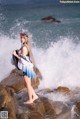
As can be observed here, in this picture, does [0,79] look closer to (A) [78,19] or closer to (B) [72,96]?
(B) [72,96]

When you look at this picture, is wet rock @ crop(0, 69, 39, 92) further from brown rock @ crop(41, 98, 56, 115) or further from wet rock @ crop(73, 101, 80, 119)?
wet rock @ crop(73, 101, 80, 119)

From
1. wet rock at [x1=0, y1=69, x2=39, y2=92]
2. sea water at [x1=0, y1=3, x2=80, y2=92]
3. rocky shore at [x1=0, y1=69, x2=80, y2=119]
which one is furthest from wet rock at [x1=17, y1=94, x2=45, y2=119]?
sea water at [x1=0, y1=3, x2=80, y2=92]

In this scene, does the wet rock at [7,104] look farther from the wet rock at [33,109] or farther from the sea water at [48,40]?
the sea water at [48,40]

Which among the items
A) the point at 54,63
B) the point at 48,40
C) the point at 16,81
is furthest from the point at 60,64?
Result: the point at 16,81

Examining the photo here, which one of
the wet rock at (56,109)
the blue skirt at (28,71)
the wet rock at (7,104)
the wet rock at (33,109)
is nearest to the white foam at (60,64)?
the blue skirt at (28,71)

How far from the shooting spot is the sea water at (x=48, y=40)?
5773 millimetres

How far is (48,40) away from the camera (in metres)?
5.99

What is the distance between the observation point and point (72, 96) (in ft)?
18.4

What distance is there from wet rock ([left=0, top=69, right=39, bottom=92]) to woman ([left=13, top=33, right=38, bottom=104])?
0.45 ft

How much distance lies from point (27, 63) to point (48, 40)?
672mm

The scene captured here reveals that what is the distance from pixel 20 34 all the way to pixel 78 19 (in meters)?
0.93

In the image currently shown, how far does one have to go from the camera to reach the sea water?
5.77m

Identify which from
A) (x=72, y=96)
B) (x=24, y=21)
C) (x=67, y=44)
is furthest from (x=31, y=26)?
(x=72, y=96)

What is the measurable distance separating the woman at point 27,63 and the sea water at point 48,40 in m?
0.23
